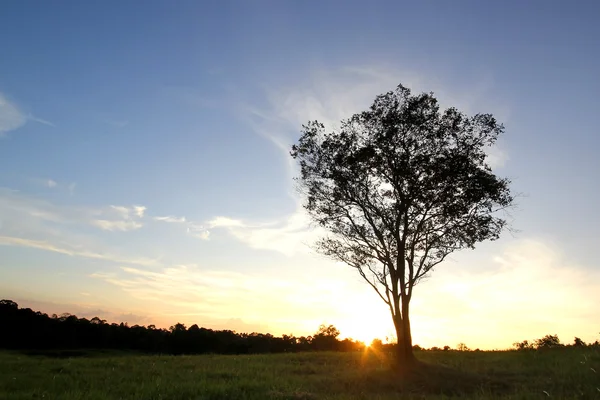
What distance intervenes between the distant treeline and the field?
4459 cm

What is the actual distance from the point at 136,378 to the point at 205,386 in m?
5.26

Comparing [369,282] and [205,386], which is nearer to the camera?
[205,386]

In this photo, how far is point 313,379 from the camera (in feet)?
80.0

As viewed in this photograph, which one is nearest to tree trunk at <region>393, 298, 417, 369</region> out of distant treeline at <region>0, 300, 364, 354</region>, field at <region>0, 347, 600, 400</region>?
field at <region>0, 347, 600, 400</region>

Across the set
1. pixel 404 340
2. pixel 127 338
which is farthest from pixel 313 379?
pixel 127 338

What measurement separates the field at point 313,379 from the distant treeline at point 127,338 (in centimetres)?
4459

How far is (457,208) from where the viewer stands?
31.7 metres

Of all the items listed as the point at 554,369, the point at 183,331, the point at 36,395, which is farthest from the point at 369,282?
the point at 183,331

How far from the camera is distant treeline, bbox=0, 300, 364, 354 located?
75875mm

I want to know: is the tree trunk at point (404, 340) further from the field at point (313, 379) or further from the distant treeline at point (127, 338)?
the distant treeline at point (127, 338)

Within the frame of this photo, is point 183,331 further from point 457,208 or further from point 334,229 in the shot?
point 457,208

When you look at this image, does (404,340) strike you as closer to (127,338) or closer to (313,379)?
(313,379)

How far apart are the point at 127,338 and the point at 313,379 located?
70506 mm

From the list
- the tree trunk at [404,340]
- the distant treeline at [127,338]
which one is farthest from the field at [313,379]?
the distant treeline at [127,338]
